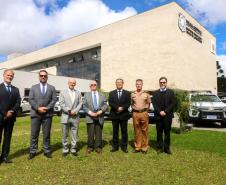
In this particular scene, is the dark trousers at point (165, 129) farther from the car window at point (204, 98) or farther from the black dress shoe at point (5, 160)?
the car window at point (204, 98)

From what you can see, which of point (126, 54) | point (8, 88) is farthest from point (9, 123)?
point (126, 54)

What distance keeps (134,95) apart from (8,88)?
3.24 m

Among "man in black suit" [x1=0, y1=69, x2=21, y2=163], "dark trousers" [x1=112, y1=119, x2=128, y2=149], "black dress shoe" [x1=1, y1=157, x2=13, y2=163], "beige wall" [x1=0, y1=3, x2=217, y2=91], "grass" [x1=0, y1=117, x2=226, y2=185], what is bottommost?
"grass" [x1=0, y1=117, x2=226, y2=185]

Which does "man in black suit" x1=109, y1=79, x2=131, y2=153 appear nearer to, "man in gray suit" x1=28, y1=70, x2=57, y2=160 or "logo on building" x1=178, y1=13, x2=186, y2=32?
"man in gray suit" x1=28, y1=70, x2=57, y2=160

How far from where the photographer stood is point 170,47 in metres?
30.6

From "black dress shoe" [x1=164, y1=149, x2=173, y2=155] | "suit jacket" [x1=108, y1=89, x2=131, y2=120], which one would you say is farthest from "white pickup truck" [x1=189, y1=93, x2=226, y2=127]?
"suit jacket" [x1=108, y1=89, x2=131, y2=120]

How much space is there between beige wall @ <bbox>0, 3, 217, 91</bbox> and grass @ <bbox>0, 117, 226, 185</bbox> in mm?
21612

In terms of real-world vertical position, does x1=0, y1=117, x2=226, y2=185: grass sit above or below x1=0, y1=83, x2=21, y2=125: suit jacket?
below

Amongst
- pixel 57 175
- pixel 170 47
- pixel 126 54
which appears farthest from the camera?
pixel 126 54

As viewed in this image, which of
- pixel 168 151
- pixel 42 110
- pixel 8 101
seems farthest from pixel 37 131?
pixel 168 151

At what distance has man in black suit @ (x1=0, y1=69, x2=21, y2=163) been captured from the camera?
665cm

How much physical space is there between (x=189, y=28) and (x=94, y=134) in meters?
28.6

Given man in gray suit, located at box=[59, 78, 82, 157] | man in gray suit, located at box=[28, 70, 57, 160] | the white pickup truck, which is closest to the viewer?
man in gray suit, located at box=[28, 70, 57, 160]

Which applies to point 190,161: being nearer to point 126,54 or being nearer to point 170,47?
point 170,47
